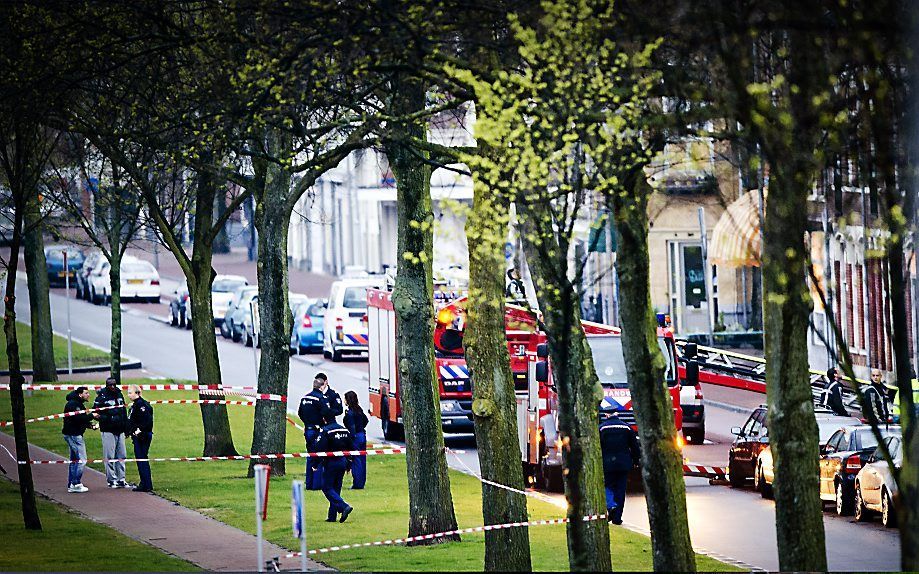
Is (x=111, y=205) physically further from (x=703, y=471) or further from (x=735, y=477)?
(x=735, y=477)

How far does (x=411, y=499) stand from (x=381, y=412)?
550 inches

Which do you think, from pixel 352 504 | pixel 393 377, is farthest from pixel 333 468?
pixel 393 377

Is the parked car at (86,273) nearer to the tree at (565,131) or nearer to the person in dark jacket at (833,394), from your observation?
the person in dark jacket at (833,394)

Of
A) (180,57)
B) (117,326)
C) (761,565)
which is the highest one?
(180,57)

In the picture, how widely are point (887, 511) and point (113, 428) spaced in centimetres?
1097

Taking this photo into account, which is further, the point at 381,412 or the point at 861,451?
the point at 381,412

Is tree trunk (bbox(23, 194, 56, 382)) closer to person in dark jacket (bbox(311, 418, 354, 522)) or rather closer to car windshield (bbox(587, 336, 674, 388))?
car windshield (bbox(587, 336, 674, 388))

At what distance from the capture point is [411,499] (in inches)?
802

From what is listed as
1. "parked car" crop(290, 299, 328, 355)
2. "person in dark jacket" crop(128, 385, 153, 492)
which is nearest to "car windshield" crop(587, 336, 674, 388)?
"person in dark jacket" crop(128, 385, 153, 492)

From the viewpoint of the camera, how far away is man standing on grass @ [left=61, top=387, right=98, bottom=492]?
25.9 meters

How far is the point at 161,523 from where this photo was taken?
22828 mm

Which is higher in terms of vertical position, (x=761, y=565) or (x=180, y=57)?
(x=180, y=57)

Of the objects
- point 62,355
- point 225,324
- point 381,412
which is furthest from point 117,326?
point 225,324

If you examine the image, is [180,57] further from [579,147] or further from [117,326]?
[117,326]
